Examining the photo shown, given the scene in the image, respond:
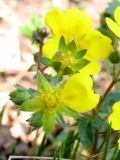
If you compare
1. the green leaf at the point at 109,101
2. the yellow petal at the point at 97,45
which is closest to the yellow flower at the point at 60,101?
the yellow petal at the point at 97,45

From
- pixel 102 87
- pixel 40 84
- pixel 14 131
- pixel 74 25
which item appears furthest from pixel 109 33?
pixel 102 87

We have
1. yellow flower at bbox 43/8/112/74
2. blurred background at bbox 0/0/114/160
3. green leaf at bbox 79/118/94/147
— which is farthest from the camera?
blurred background at bbox 0/0/114/160

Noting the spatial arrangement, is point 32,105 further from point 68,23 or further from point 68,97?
point 68,23

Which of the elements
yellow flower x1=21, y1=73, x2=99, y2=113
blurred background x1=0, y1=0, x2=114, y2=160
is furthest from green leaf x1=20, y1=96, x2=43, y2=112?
blurred background x1=0, y1=0, x2=114, y2=160

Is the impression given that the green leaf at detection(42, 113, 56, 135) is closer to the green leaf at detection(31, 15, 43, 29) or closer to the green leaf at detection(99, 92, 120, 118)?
the green leaf at detection(99, 92, 120, 118)

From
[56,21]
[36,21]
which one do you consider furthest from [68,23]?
[36,21]

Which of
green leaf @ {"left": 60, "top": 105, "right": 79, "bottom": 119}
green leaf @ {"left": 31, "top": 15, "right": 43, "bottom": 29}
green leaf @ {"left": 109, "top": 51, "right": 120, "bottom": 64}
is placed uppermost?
green leaf @ {"left": 31, "top": 15, "right": 43, "bottom": 29}

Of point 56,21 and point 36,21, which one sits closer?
point 56,21
